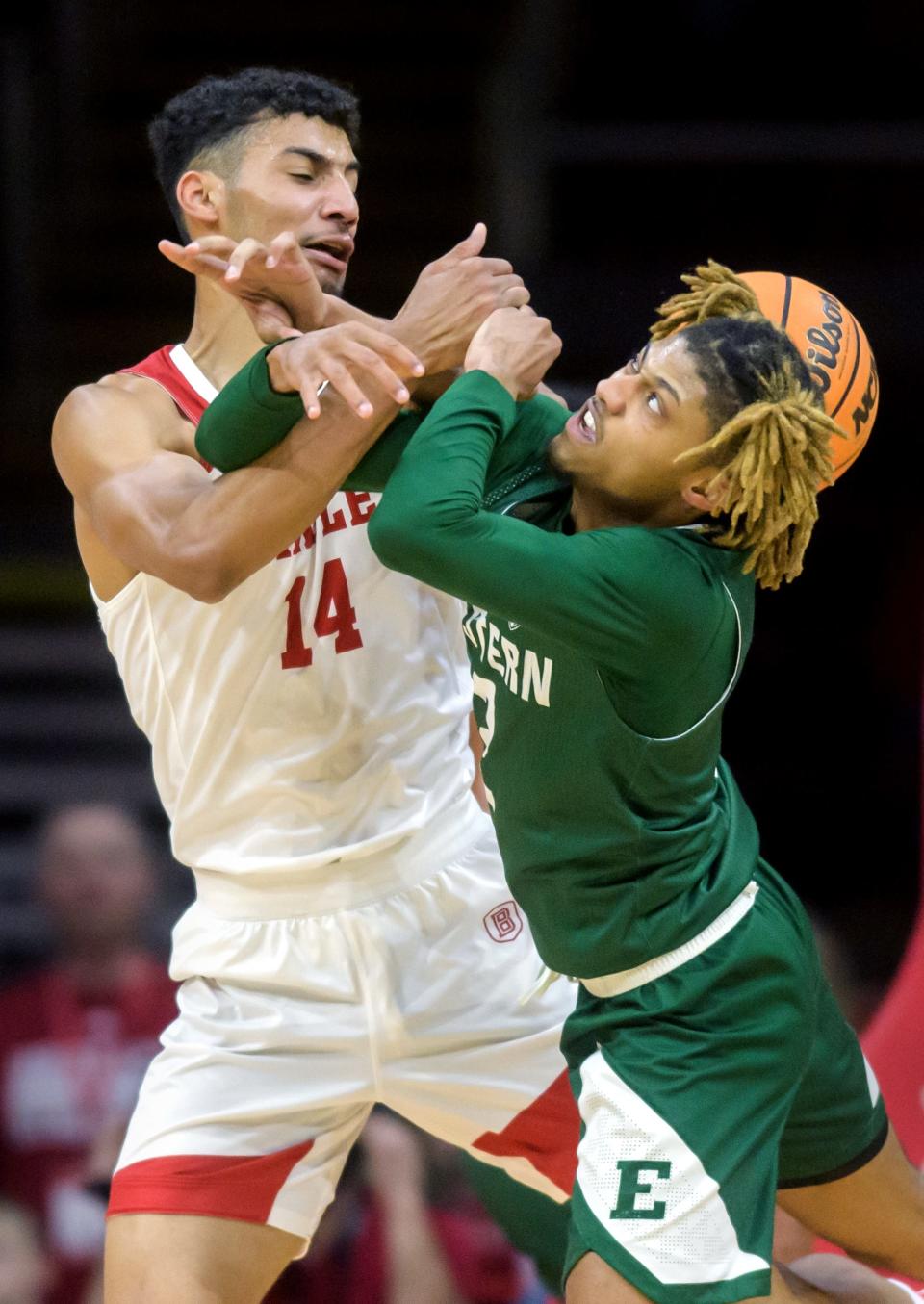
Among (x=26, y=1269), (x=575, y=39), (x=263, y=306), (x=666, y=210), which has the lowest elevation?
(x=26, y=1269)

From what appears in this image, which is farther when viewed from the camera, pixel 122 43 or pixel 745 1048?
pixel 122 43

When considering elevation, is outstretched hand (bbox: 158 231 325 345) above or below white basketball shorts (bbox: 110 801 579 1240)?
above

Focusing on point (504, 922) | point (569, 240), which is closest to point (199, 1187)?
point (504, 922)

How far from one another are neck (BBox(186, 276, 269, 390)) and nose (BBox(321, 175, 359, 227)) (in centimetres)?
21

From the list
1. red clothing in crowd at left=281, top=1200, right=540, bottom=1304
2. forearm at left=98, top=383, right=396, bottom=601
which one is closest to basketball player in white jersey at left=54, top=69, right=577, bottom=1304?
forearm at left=98, top=383, right=396, bottom=601

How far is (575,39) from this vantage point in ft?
28.3

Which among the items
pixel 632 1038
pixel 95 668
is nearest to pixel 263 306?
pixel 632 1038

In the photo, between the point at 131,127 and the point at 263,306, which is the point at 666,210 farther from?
the point at 263,306

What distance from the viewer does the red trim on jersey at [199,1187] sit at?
305 centimetres

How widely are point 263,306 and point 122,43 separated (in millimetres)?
6222

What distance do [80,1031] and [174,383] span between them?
8.66 feet

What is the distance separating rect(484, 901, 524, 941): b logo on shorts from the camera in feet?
10.7

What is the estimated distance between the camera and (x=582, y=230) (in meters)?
8.36

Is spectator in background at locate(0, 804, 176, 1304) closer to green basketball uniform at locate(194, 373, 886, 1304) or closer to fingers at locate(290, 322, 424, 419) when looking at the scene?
green basketball uniform at locate(194, 373, 886, 1304)
